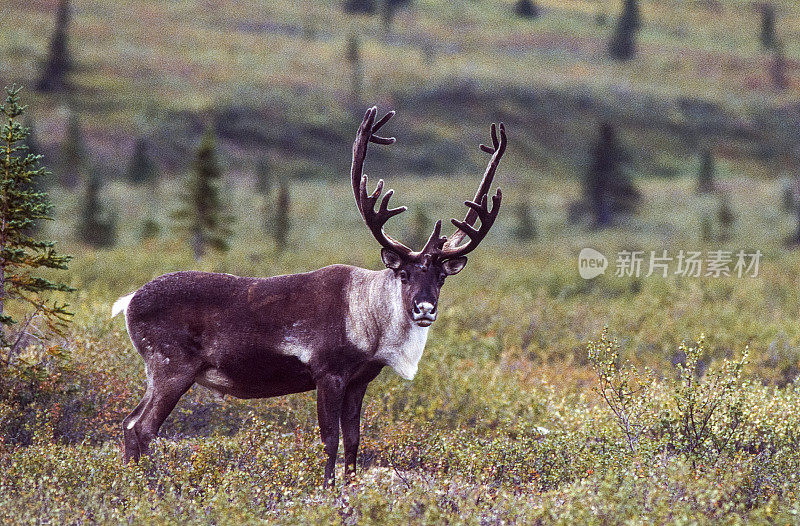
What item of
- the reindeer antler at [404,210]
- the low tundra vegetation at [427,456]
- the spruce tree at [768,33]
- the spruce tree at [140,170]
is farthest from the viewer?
the spruce tree at [768,33]

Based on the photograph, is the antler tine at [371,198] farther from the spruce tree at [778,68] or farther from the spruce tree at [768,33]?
the spruce tree at [768,33]

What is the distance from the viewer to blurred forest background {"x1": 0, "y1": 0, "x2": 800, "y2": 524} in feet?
26.6

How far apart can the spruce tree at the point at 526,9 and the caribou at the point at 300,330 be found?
100.0 metres

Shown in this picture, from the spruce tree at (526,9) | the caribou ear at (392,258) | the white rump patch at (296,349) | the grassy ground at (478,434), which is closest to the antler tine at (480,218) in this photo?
the caribou ear at (392,258)

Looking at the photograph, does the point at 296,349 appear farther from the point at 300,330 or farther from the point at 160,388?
the point at 160,388

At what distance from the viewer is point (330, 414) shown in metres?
8.20

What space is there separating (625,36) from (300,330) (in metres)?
95.1

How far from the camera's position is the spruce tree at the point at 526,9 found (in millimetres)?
104500

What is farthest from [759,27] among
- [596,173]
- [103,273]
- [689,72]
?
[103,273]

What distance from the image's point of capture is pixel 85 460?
8.33 m

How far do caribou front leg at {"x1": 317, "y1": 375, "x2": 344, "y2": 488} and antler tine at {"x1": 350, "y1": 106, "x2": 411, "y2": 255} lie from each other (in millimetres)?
1223

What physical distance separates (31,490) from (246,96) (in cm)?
6856

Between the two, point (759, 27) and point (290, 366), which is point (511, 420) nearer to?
point (290, 366)

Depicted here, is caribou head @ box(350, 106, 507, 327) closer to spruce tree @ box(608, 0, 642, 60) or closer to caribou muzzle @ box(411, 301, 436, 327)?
caribou muzzle @ box(411, 301, 436, 327)
